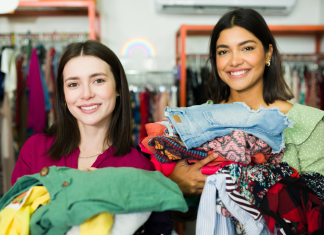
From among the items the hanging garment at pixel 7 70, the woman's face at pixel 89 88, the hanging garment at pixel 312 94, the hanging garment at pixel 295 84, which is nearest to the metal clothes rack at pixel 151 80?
the hanging garment at pixel 7 70

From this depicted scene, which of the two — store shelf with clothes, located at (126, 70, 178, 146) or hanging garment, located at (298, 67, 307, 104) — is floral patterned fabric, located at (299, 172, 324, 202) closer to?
store shelf with clothes, located at (126, 70, 178, 146)

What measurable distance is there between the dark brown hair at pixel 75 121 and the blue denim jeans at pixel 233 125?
35 cm

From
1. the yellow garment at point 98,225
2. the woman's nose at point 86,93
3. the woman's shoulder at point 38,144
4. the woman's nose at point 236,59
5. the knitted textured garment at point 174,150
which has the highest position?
the woman's nose at point 236,59

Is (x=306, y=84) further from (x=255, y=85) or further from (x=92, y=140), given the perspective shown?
(x=92, y=140)

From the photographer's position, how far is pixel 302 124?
1.12 meters

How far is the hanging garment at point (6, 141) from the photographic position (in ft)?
7.98

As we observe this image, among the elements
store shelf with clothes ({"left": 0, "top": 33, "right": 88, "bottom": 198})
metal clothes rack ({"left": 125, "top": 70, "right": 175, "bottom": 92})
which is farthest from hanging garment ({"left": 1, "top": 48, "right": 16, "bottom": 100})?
metal clothes rack ({"left": 125, "top": 70, "right": 175, "bottom": 92})

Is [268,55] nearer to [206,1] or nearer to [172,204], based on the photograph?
[172,204]

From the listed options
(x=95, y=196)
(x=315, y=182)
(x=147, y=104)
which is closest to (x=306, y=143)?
(x=315, y=182)

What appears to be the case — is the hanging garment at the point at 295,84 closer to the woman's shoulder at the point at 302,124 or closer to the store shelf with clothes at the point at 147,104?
the store shelf with clothes at the point at 147,104

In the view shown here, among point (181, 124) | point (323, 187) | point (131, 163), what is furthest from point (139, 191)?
point (323, 187)

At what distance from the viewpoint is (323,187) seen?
0.91 meters

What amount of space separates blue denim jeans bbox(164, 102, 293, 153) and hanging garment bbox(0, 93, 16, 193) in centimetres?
204

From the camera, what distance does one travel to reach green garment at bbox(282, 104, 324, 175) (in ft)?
3.47
